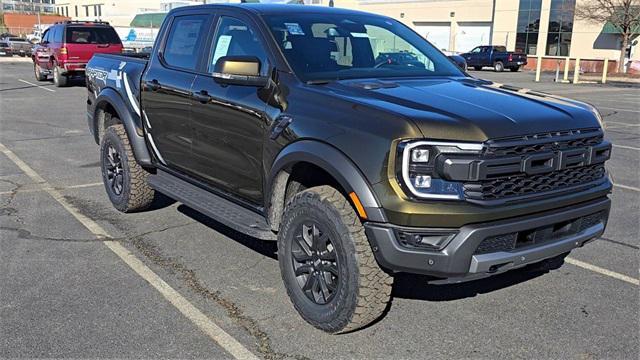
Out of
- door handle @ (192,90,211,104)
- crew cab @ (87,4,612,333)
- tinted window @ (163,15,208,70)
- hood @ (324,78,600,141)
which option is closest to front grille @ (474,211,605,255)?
crew cab @ (87,4,612,333)

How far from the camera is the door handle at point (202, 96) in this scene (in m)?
4.48

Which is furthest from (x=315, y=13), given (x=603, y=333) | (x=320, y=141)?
(x=603, y=333)

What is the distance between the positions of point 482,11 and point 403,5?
887cm

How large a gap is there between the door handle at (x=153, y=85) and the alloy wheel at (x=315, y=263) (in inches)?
91.2

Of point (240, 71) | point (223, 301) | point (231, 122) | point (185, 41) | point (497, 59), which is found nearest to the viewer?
point (240, 71)

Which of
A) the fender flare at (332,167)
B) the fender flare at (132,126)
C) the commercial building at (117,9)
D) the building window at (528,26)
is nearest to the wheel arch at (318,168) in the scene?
the fender flare at (332,167)

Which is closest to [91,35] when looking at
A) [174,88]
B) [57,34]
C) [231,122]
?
[57,34]

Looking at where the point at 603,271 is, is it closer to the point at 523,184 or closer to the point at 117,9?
the point at 523,184

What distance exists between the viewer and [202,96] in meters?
4.55

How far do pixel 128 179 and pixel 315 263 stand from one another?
2.73 meters

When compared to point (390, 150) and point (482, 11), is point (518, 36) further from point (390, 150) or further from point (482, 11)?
point (390, 150)

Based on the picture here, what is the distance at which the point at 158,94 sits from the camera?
5.23m

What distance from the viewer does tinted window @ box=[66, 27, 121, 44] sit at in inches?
755

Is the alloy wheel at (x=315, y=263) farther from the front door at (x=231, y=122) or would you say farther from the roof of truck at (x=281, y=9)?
the roof of truck at (x=281, y=9)
